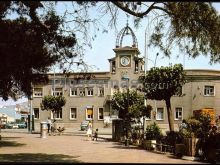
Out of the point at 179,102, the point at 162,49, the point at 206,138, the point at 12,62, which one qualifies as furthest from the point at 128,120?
→ the point at 179,102

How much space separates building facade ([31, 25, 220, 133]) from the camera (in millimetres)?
60969

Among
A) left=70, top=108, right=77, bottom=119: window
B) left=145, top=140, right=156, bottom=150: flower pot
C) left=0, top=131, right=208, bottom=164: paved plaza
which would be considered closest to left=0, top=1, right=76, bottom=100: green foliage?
left=0, top=131, right=208, bottom=164: paved plaza

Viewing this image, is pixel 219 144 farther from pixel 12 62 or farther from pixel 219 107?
pixel 219 107

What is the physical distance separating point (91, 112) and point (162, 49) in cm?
5038

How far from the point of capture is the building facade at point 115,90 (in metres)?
61.0

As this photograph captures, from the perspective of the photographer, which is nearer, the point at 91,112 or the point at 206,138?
the point at 206,138

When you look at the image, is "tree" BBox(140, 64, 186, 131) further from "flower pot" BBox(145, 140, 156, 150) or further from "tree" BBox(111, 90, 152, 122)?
"tree" BBox(111, 90, 152, 122)

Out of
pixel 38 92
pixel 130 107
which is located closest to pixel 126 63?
pixel 38 92

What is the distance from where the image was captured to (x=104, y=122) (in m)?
64.4

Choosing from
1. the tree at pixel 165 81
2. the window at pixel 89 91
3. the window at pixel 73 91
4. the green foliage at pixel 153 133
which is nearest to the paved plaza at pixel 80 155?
the green foliage at pixel 153 133

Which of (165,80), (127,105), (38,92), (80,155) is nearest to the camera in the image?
(80,155)

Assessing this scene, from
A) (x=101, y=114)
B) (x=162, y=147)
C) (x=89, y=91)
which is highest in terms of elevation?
(x=89, y=91)

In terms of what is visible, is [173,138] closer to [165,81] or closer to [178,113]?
[165,81]

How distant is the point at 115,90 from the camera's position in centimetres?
6456
